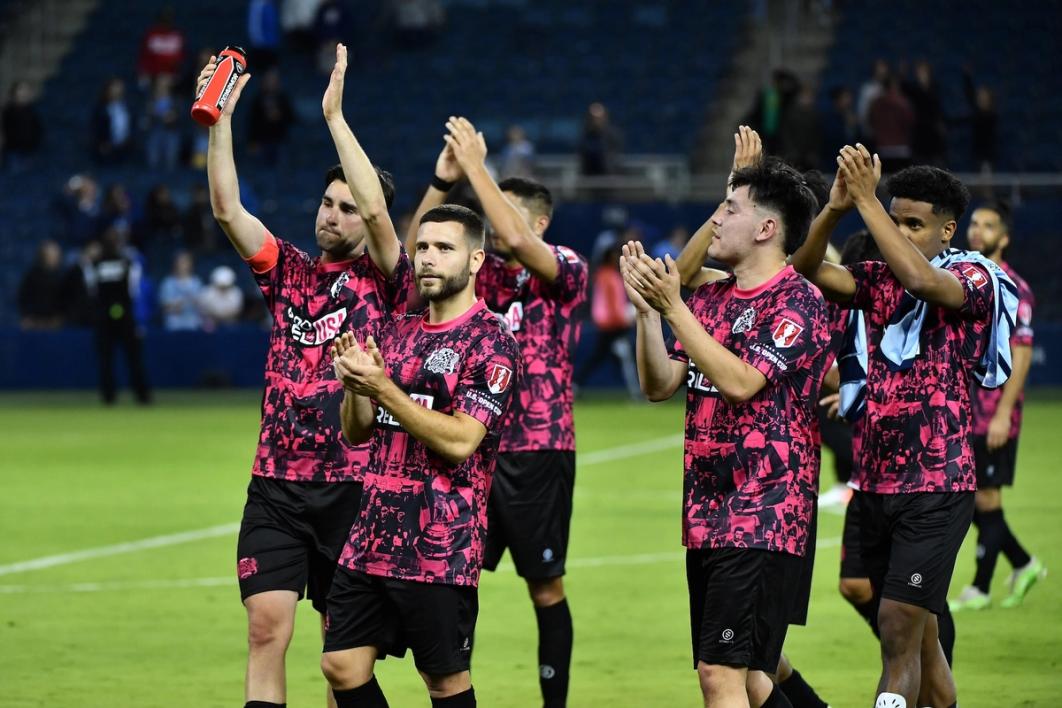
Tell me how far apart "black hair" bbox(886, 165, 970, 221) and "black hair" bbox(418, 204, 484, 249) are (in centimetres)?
180

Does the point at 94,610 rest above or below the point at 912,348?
below

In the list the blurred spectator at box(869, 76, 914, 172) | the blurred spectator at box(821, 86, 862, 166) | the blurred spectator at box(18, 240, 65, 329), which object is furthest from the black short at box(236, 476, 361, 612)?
the blurred spectator at box(18, 240, 65, 329)

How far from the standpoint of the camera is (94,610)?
11.0 m

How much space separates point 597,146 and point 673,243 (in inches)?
94.7

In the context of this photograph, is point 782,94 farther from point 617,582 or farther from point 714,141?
point 617,582

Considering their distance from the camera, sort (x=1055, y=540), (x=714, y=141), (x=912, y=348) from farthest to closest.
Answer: (x=714, y=141), (x=1055, y=540), (x=912, y=348)

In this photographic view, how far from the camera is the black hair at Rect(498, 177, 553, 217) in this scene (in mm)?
8617

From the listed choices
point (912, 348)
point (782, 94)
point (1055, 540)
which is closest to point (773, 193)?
point (912, 348)

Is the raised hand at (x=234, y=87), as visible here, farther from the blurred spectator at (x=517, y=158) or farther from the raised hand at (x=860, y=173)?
the blurred spectator at (x=517, y=158)

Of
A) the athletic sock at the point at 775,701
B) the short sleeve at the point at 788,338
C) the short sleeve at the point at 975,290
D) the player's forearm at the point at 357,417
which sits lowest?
the athletic sock at the point at 775,701

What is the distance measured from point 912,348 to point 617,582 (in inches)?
200

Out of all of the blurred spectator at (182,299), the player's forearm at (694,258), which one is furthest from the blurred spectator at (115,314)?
the player's forearm at (694,258)

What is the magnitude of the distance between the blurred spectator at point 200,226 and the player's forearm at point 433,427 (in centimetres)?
2231

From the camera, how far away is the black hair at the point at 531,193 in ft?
28.3
